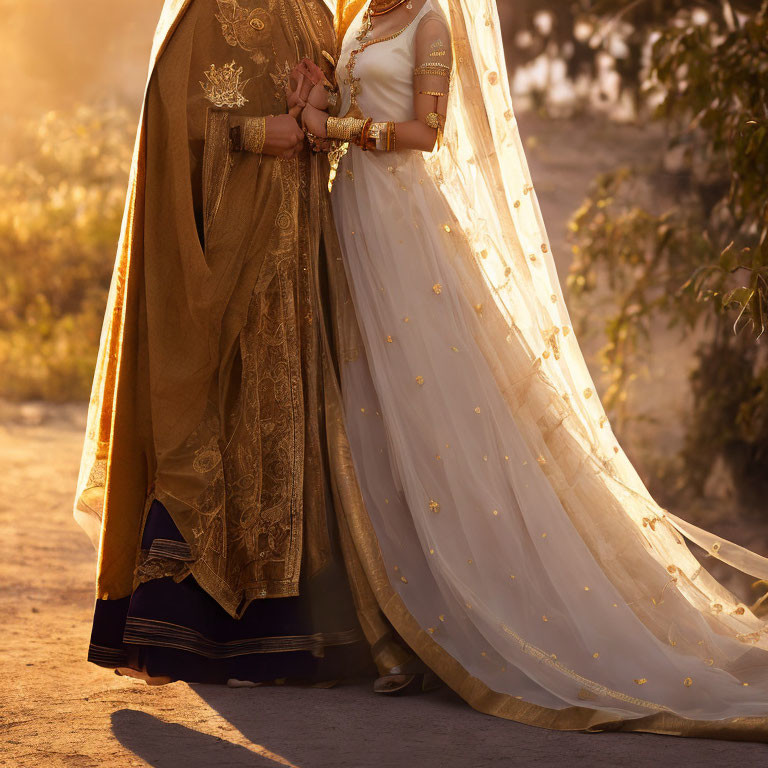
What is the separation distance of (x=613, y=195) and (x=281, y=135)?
10.8 ft

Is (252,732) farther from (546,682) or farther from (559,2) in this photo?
(559,2)

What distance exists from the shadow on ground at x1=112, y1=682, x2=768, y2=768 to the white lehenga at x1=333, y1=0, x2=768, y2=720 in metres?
0.15

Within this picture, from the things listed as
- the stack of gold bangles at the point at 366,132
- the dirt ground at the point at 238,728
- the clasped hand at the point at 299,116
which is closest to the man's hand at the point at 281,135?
the clasped hand at the point at 299,116

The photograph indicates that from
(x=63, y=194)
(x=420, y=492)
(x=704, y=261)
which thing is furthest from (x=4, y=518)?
(x=63, y=194)

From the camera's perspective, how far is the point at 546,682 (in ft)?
8.92

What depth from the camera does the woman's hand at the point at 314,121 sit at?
3.10m

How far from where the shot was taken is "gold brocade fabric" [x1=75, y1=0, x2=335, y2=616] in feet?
9.71

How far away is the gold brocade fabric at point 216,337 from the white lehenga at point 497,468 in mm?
178

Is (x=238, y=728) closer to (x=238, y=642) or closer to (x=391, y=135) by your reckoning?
(x=238, y=642)

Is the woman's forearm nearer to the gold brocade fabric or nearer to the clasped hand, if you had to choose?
the clasped hand

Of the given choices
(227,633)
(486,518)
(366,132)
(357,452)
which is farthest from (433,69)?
(227,633)

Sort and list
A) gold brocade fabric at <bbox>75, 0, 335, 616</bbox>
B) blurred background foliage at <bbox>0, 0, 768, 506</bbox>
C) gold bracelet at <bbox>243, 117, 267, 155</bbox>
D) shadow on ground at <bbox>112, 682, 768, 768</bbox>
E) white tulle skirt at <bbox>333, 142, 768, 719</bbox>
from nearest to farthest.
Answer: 1. shadow on ground at <bbox>112, 682, 768, 768</bbox>
2. white tulle skirt at <bbox>333, 142, 768, 719</bbox>
3. gold brocade fabric at <bbox>75, 0, 335, 616</bbox>
4. gold bracelet at <bbox>243, 117, 267, 155</bbox>
5. blurred background foliage at <bbox>0, 0, 768, 506</bbox>

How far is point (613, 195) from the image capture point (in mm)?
5938

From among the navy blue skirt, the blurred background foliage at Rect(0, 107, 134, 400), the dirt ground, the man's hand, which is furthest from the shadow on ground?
the blurred background foliage at Rect(0, 107, 134, 400)
